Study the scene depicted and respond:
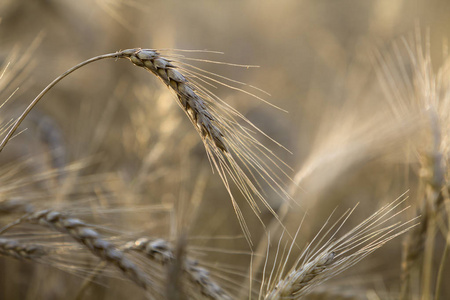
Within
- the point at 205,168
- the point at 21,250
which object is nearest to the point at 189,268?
the point at 21,250

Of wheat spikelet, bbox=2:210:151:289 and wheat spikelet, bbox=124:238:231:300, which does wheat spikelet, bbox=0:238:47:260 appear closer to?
wheat spikelet, bbox=2:210:151:289

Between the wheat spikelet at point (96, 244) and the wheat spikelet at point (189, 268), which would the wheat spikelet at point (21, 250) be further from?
the wheat spikelet at point (189, 268)

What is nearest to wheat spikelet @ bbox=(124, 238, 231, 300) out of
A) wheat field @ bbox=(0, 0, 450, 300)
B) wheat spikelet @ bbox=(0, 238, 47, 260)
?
wheat field @ bbox=(0, 0, 450, 300)

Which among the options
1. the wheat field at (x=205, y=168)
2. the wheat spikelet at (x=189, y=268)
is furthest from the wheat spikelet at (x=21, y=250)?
the wheat spikelet at (x=189, y=268)

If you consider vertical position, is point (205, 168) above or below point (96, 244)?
above

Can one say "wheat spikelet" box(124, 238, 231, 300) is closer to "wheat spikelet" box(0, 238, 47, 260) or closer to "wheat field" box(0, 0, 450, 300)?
"wheat field" box(0, 0, 450, 300)

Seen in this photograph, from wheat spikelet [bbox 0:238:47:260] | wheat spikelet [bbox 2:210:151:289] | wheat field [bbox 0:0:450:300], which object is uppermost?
wheat field [bbox 0:0:450:300]

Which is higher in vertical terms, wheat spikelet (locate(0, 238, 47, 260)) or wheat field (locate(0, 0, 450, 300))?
wheat field (locate(0, 0, 450, 300))

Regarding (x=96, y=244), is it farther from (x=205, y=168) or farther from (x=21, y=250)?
(x=205, y=168)

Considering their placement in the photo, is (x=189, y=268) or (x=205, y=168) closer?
(x=189, y=268)
